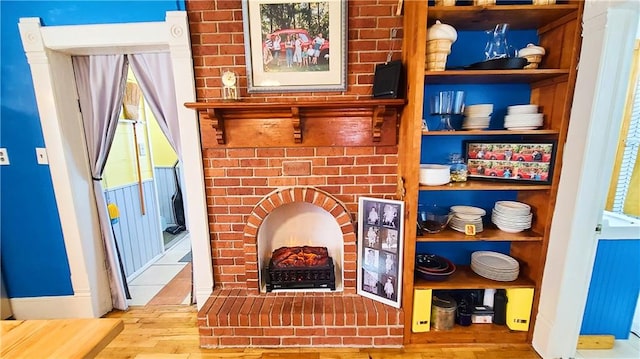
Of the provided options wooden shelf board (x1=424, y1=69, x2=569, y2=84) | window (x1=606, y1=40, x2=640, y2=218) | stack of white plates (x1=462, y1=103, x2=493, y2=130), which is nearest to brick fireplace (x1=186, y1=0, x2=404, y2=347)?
wooden shelf board (x1=424, y1=69, x2=569, y2=84)

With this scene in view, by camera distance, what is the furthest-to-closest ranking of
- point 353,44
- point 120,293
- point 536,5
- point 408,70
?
point 120,293
point 353,44
point 408,70
point 536,5

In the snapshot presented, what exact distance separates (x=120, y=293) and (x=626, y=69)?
364cm

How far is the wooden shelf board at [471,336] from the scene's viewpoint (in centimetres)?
180

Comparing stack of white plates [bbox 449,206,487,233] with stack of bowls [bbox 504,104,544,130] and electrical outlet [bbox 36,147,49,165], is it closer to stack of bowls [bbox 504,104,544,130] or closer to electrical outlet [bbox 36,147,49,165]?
stack of bowls [bbox 504,104,544,130]

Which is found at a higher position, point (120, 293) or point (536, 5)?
point (536, 5)

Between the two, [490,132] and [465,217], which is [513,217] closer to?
[465,217]

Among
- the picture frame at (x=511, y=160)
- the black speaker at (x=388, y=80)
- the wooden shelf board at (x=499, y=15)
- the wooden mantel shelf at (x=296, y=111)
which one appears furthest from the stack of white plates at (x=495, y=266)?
the wooden shelf board at (x=499, y=15)

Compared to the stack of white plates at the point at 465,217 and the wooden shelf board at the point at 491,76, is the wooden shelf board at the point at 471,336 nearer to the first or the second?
the stack of white plates at the point at 465,217

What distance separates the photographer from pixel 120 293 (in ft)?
7.29

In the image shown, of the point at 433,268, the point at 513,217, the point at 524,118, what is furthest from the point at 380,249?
the point at 524,118

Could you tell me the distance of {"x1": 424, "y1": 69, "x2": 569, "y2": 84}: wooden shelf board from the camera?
59.2 inches

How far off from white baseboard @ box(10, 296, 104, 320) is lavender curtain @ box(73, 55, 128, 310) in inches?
19.1

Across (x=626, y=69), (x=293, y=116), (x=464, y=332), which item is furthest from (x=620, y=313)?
(x=293, y=116)

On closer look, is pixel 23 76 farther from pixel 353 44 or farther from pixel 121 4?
pixel 353 44
